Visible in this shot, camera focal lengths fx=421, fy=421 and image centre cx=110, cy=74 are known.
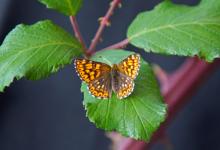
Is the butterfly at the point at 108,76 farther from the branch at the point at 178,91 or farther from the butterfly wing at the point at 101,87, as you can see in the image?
the branch at the point at 178,91

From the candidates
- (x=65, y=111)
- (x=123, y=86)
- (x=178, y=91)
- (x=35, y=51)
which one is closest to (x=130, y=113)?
(x=123, y=86)

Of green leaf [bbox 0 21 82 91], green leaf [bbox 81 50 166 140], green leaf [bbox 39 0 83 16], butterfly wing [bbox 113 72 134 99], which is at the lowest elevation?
green leaf [bbox 81 50 166 140]

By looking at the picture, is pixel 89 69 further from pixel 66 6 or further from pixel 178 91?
pixel 178 91

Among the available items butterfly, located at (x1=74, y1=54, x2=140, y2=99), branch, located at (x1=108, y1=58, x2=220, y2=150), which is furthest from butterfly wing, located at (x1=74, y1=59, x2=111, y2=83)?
branch, located at (x1=108, y1=58, x2=220, y2=150)

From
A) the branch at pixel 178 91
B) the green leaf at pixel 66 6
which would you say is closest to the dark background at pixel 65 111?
the branch at pixel 178 91

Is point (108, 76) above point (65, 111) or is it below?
above

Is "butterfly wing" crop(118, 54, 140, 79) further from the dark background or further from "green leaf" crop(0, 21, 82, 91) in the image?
the dark background

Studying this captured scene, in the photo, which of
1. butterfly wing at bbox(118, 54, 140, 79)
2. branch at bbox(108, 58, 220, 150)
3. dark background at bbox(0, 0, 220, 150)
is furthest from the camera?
dark background at bbox(0, 0, 220, 150)
